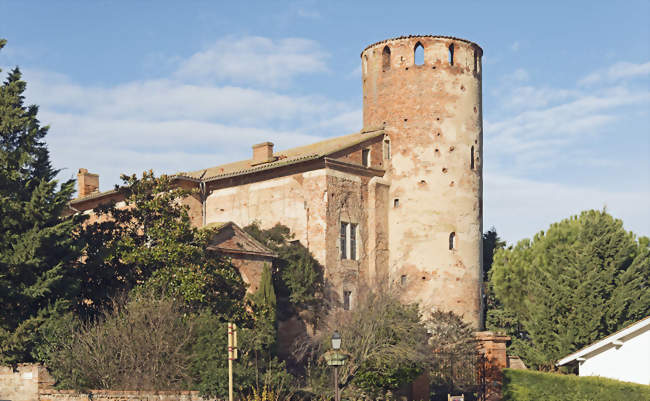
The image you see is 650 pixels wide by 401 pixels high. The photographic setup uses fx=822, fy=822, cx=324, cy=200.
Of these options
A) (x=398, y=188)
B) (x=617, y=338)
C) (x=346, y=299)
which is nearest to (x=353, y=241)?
(x=346, y=299)

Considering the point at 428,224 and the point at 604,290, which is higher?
the point at 428,224

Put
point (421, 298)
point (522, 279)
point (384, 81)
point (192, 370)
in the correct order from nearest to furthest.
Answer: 1. point (192, 370)
2. point (421, 298)
3. point (384, 81)
4. point (522, 279)

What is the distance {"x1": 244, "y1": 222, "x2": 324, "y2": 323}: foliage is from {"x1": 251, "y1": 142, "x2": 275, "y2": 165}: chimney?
578 cm

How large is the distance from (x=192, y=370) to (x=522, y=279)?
82.9 feet

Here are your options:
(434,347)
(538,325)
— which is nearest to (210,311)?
(434,347)

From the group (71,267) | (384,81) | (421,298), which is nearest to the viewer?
(71,267)

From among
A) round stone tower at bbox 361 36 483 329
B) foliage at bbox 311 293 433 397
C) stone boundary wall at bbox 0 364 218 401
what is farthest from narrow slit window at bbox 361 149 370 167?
stone boundary wall at bbox 0 364 218 401

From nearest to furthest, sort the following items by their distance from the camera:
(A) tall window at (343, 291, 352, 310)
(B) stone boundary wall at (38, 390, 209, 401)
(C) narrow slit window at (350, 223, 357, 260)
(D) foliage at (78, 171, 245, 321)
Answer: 1. (B) stone boundary wall at (38, 390, 209, 401)
2. (D) foliage at (78, 171, 245, 321)
3. (A) tall window at (343, 291, 352, 310)
4. (C) narrow slit window at (350, 223, 357, 260)

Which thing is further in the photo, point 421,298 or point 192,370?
point 421,298

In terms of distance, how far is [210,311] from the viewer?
26969mm

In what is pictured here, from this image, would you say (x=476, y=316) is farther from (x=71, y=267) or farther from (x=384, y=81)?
(x=71, y=267)

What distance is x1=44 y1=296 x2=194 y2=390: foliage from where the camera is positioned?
2331 centimetres

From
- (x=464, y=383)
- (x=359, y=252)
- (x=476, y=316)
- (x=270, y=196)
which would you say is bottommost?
(x=464, y=383)

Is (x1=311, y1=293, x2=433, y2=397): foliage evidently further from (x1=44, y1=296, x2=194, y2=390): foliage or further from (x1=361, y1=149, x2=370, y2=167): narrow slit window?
(x1=361, y1=149, x2=370, y2=167): narrow slit window
